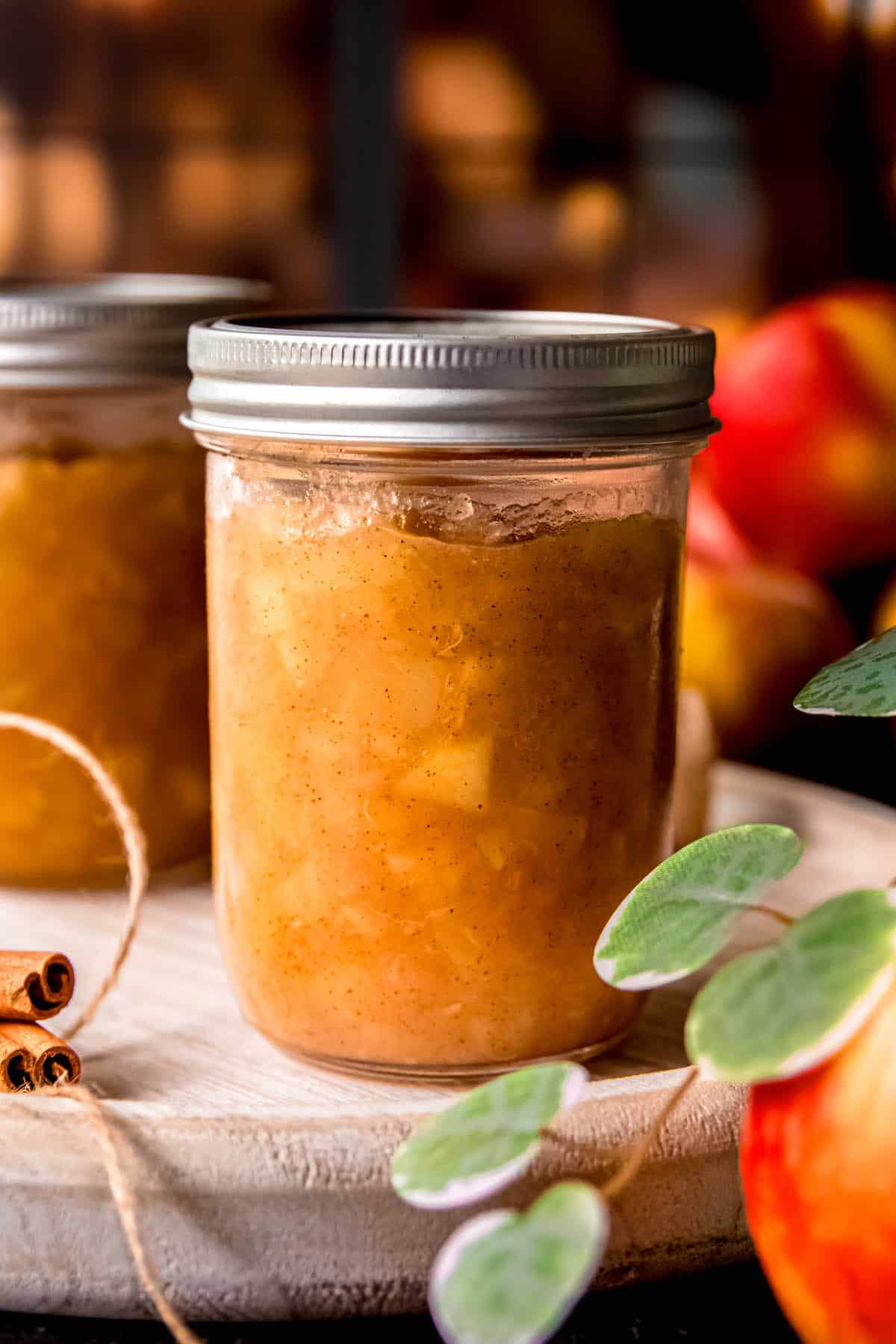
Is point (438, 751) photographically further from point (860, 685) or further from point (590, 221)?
point (590, 221)

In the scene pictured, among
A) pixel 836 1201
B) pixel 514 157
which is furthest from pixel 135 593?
pixel 514 157

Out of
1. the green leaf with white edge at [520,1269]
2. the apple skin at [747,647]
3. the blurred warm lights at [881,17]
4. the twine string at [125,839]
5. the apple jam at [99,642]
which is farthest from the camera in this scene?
the blurred warm lights at [881,17]

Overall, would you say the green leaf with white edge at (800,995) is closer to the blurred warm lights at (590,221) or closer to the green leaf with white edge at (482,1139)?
the green leaf with white edge at (482,1139)

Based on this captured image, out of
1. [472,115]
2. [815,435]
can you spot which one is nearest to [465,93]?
[472,115]

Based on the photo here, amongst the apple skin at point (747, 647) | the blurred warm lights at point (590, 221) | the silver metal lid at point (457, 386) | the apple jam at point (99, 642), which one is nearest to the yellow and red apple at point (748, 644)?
the apple skin at point (747, 647)

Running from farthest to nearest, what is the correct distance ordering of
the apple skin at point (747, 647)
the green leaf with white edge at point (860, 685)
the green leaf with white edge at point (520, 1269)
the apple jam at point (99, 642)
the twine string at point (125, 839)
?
the apple skin at point (747, 647) < the apple jam at point (99, 642) < the twine string at point (125, 839) < the green leaf with white edge at point (860, 685) < the green leaf with white edge at point (520, 1269)

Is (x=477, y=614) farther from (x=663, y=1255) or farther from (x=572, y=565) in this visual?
(x=663, y=1255)

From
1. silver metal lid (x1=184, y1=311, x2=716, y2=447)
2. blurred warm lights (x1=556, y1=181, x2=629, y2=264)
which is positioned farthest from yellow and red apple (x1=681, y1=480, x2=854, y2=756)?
blurred warm lights (x1=556, y1=181, x2=629, y2=264)
